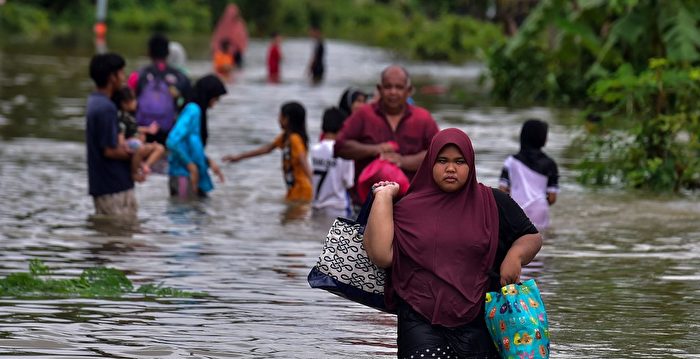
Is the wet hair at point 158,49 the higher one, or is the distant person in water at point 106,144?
the wet hair at point 158,49

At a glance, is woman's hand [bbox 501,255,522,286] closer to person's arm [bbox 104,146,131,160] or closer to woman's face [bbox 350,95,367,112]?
person's arm [bbox 104,146,131,160]

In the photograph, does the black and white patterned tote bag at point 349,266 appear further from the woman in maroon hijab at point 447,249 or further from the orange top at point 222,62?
the orange top at point 222,62

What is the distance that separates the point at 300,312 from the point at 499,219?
3.05 metres

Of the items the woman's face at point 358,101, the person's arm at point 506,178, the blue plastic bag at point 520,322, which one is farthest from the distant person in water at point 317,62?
the blue plastic bag at point 520,322

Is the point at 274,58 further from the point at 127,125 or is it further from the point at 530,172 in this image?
the point at 530,172

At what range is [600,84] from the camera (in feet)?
54.9

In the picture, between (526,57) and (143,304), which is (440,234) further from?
(526,57)

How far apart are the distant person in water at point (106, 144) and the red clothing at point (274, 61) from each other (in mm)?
25335

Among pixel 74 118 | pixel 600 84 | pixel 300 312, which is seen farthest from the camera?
pixel 74 118

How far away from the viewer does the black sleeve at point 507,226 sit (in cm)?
705

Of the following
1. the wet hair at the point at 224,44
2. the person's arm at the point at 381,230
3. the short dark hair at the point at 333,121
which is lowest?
the wet hair at the point at 224,44

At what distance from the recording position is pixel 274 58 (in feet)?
129

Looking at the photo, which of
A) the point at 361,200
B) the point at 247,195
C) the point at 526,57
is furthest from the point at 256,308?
the point at 526,57

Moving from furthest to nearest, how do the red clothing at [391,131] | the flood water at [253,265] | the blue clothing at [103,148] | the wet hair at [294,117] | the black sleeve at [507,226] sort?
the wet hair at [294,117]
the blue clothing at [103,148]
the red clothing at [391,131]
the flood water at [253,265]
the black sleeve at [507,226]
